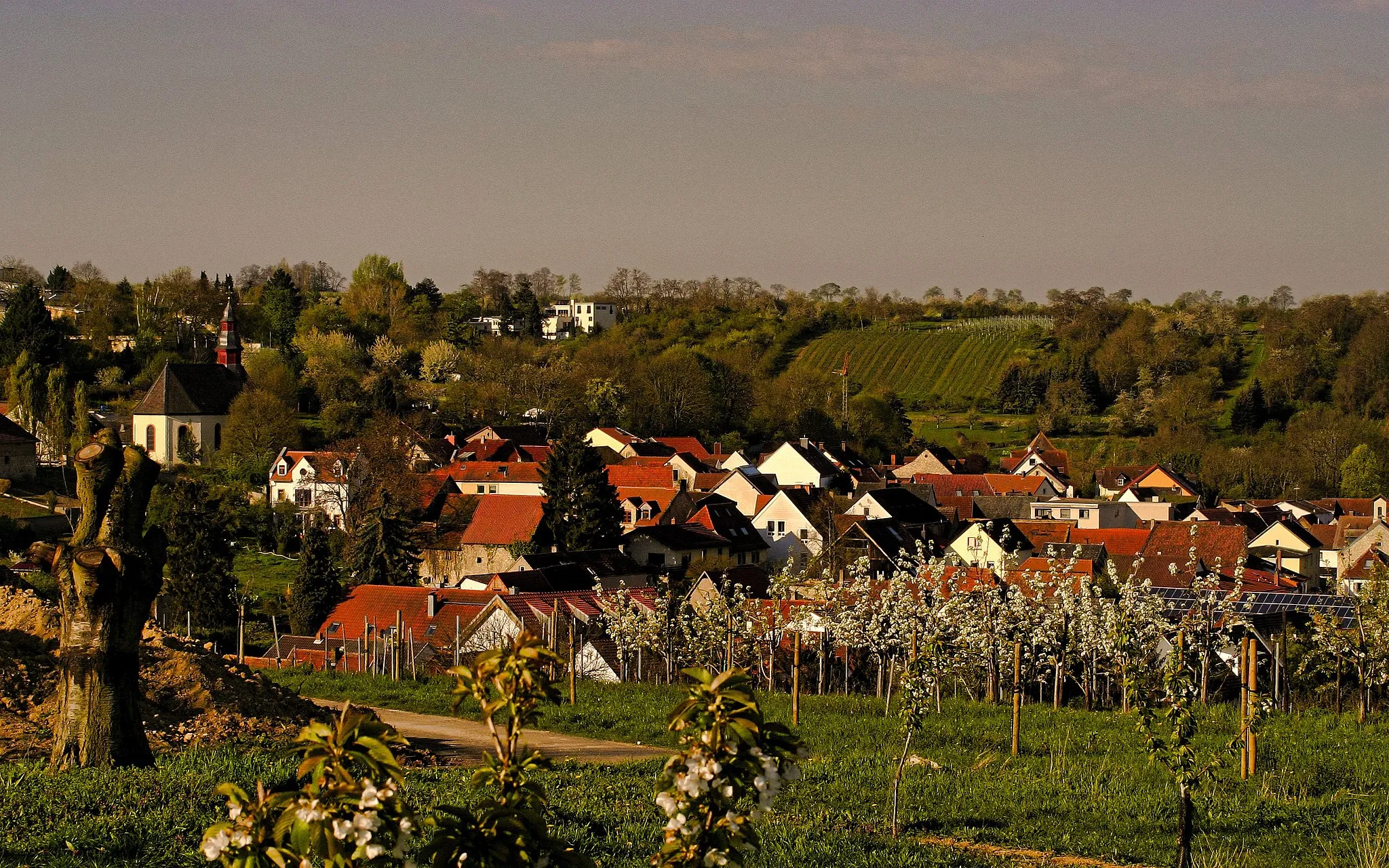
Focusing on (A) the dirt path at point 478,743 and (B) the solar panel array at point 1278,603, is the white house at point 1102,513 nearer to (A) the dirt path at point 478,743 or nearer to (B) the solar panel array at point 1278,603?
(B) the solar panel array at point 1278,603

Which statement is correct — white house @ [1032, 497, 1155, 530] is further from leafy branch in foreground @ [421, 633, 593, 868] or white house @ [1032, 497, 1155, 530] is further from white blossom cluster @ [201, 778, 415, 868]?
white blossom cluster @ [201, 778, 415, 868]

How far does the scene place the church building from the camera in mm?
73688

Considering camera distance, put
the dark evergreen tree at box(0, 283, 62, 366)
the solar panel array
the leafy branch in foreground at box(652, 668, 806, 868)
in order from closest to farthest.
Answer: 1. the leafy branch in foreground at box(652, 668, 806, 868)
2. the solar panel array
3. the dark evergreen tree at box(0, 283, 62, 366)

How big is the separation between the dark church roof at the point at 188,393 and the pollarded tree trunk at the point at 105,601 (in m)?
67.2

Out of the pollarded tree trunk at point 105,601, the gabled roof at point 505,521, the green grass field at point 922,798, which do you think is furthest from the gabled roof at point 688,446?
the pollarded tree trunk at point 105,601

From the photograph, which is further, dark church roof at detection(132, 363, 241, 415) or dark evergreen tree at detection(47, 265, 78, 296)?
dark evergreen tree at detection(47, 265, 78, 296)

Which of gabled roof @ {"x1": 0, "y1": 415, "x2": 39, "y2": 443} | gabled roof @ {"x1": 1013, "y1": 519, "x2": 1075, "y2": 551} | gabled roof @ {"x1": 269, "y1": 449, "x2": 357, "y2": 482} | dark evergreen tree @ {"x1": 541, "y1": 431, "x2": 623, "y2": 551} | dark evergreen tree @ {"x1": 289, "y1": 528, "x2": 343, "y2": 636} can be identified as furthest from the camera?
gabled roof @ {"x1": 0, "y1": 415, "x2": 39, "y2": 443}

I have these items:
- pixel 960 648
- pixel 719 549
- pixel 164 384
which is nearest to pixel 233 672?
pixel 960 648

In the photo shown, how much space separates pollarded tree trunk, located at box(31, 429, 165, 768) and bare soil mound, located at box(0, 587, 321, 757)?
174 cm

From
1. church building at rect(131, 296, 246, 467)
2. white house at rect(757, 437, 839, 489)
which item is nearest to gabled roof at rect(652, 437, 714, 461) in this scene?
white house at rect(757, 437, 839, 489)

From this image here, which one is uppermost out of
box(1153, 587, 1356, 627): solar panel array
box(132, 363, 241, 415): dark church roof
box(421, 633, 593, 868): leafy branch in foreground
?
box(132, 363, 241, 415): dark church roof

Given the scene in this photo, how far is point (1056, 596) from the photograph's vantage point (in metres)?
22.6

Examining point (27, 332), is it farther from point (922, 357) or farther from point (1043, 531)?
point (922, 357)

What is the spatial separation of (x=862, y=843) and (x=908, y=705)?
238 centimetres
